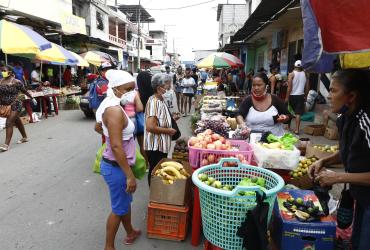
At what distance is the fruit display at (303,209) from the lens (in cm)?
299

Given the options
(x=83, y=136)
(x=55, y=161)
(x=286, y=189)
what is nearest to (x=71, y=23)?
(x=83, y=136)

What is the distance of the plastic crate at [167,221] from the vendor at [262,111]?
1.47 metres

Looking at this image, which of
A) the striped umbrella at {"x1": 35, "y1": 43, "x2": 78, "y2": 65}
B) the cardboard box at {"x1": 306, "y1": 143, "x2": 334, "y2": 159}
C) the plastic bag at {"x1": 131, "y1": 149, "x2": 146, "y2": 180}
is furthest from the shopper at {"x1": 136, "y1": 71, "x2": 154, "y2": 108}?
the striped umbrella at {"x1": 35, "y1": 43, "x2": 78, "y2": 65}

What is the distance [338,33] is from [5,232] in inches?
163

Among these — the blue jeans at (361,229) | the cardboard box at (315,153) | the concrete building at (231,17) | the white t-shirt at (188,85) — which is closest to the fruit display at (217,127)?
the cardboard box at (315,153)

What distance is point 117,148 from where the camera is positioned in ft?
9.76

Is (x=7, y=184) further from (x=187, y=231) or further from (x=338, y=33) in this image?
(x=338, y=33)

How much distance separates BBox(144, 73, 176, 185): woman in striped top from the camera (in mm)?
4164

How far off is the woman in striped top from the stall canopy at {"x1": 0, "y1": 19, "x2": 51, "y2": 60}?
7089mm

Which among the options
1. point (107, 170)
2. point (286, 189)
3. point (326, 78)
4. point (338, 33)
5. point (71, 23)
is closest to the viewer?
point (338, 33)

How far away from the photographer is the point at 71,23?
2092cm

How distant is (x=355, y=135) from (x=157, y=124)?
8.24 feet

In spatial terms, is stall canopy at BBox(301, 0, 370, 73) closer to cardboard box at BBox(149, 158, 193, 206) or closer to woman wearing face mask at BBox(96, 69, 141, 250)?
woman wearing face mask at BBox(96, 69, 141, 250)

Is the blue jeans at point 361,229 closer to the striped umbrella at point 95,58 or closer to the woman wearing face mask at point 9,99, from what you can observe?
the woman wearing face mask at point 9,99
